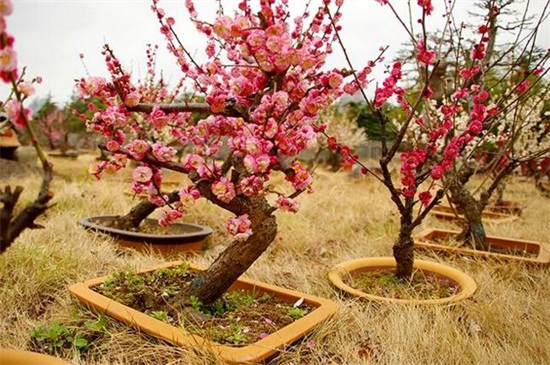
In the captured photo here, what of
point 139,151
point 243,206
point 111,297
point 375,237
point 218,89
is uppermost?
point 218,89

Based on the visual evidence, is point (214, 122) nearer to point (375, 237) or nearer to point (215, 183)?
point (215, 183)

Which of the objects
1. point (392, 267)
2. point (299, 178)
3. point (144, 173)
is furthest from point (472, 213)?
point (144, 173)

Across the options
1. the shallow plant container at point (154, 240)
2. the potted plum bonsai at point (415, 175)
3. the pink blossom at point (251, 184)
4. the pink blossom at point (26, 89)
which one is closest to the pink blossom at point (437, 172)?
the potted plum bonsai at point (415, 175)

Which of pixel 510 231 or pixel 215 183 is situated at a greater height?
pixel 215 183

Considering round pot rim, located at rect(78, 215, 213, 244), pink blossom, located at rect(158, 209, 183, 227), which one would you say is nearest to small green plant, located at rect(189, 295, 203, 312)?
pink blossom, located at rect(158, 209, 183, 227)

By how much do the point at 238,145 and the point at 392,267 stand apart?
4.36 feet

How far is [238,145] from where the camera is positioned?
1.28 metres

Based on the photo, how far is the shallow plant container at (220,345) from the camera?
1293mm

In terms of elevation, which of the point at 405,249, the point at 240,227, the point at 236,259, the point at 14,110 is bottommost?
the point at 405,249

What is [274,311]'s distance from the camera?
1.64 metres

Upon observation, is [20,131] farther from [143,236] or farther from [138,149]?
[143,236]

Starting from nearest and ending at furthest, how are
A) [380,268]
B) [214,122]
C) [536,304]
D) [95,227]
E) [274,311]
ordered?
[214,122] < [274,311] < [536,304] < [380,268] < [95,227]

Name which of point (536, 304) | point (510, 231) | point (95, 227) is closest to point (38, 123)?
point (95, 227)

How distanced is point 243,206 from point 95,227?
5.15 ft
